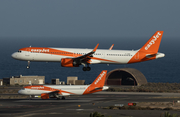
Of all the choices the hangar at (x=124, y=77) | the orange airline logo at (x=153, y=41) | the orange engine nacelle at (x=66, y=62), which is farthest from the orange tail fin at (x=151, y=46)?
the hangar at (x=124, y=77)

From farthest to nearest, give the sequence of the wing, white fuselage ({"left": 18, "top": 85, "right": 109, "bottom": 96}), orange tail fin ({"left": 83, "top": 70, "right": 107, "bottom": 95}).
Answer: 1. orange tail fin ({"left": 83, "top": 70, "right": 107, "bottom": 95})
2. white fuselage ({"left": 18, "top": 85, "right": 109, "bottom": 96})
3. the wing

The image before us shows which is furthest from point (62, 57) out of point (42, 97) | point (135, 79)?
point (135, 79)

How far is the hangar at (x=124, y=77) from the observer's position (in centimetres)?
14289

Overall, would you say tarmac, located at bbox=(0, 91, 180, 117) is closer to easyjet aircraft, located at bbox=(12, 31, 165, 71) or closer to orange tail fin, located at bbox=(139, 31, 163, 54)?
easyjet aircraft, located at bbox=(12, 31, 165, 71)

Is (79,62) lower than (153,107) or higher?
higher

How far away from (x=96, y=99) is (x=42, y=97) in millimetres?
13400

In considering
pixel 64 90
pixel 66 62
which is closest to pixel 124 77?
pixel 64 90

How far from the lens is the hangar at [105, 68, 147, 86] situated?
469 feet

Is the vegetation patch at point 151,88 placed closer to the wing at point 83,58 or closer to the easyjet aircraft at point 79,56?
the easyjet aircraft at point 79,56

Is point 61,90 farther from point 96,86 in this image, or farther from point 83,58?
point 83,58

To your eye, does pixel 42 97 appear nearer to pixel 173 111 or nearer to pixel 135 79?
pixel 173 111

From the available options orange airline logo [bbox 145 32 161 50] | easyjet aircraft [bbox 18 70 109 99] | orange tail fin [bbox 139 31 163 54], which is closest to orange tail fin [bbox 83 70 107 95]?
easyjet aircraft [bbox 18 70 109 99]

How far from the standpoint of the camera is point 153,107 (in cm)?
7912

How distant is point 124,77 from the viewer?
5866 inches
